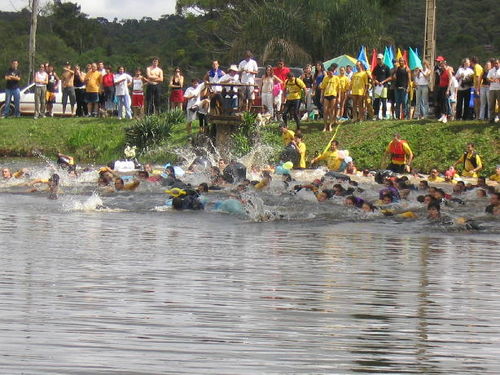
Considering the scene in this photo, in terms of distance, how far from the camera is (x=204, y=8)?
6762 cm

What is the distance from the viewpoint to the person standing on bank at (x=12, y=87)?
3516 centimetres

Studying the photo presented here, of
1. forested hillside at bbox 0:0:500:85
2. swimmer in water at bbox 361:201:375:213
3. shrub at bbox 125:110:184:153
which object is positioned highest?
forested hillside at bbox 0:0:500:85

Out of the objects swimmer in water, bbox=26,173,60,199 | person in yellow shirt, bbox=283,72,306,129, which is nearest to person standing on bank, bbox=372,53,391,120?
person in yellow shirt, bbox=283,72,306,129

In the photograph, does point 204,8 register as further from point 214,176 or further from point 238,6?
point 214,176

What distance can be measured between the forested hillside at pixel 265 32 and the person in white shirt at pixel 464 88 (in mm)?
17573

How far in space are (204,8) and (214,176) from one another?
42016 mm

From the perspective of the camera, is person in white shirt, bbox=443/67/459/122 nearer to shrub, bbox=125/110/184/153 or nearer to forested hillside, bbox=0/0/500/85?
shrub, bbox=125/110/184/153

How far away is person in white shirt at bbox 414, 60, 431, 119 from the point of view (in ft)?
98.8

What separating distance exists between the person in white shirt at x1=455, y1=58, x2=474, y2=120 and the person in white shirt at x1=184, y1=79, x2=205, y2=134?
7219 millimetres

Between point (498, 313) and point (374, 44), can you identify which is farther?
point (374, 44)

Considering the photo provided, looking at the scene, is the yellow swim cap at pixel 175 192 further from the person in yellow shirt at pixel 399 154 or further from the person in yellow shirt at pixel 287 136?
the person in yellow shirt at pixel 399 154

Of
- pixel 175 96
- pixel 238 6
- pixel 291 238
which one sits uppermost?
pixel 238 6

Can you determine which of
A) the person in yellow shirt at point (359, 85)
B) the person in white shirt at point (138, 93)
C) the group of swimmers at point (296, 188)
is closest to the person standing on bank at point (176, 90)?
the person in white shirt at point (138, 93)

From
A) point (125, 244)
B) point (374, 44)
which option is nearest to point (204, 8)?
point (374, 44)
